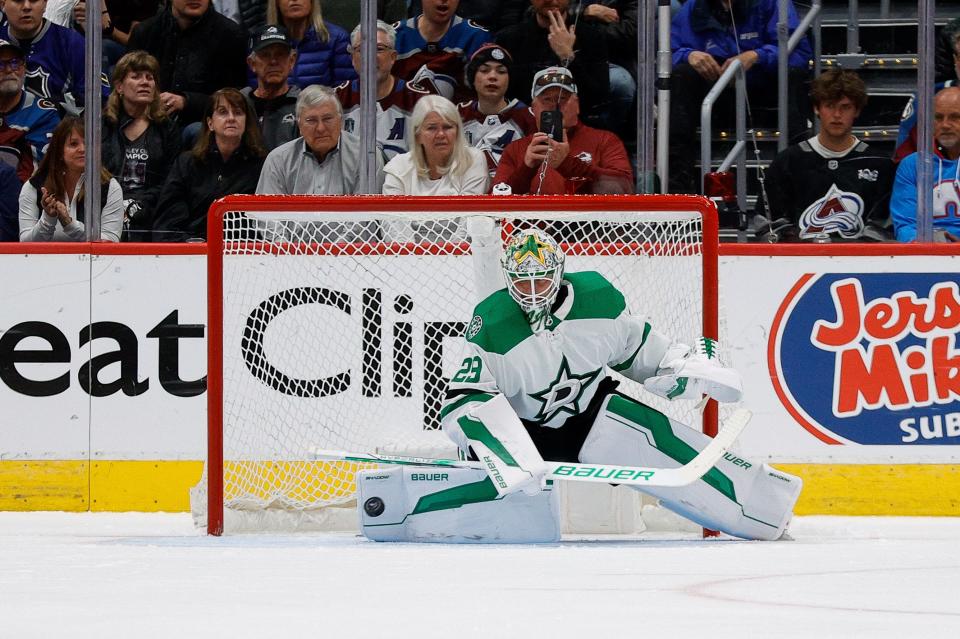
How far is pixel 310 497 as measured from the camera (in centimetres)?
548

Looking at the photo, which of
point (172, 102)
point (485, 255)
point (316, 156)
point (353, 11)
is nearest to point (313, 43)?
point (353, 11)

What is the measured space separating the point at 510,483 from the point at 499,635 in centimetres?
179

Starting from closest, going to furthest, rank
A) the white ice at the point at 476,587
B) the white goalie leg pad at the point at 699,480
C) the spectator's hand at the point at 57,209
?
1. the white ice at the point at 476,587
2. the white goalie leg pad at the point at 699,480
3. the spectator's hand at the point at 57,209

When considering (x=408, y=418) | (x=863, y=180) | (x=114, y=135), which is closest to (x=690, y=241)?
(x=863, y=180)

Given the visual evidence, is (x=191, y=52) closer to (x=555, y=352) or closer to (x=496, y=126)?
(x=496, y=126)

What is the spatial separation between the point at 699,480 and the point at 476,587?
62.0 inches

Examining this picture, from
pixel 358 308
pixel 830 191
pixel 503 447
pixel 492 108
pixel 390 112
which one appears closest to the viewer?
pixel 503 447

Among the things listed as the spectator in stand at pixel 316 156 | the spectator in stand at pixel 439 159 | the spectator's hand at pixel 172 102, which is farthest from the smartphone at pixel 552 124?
the spectator's hand at pixel 172 102

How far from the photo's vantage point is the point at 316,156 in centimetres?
586

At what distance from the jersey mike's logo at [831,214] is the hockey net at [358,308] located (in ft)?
1.92

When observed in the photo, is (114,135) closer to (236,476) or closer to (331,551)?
(236,476)

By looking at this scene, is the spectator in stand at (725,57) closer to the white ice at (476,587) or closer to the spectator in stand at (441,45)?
the spectator in stand at (441,45)

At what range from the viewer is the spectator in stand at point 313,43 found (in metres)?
5.93

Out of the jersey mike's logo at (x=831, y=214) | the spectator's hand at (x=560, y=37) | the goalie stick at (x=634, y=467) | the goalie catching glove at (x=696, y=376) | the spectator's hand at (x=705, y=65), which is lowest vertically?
the goalie stick at (x=634, y=467)
